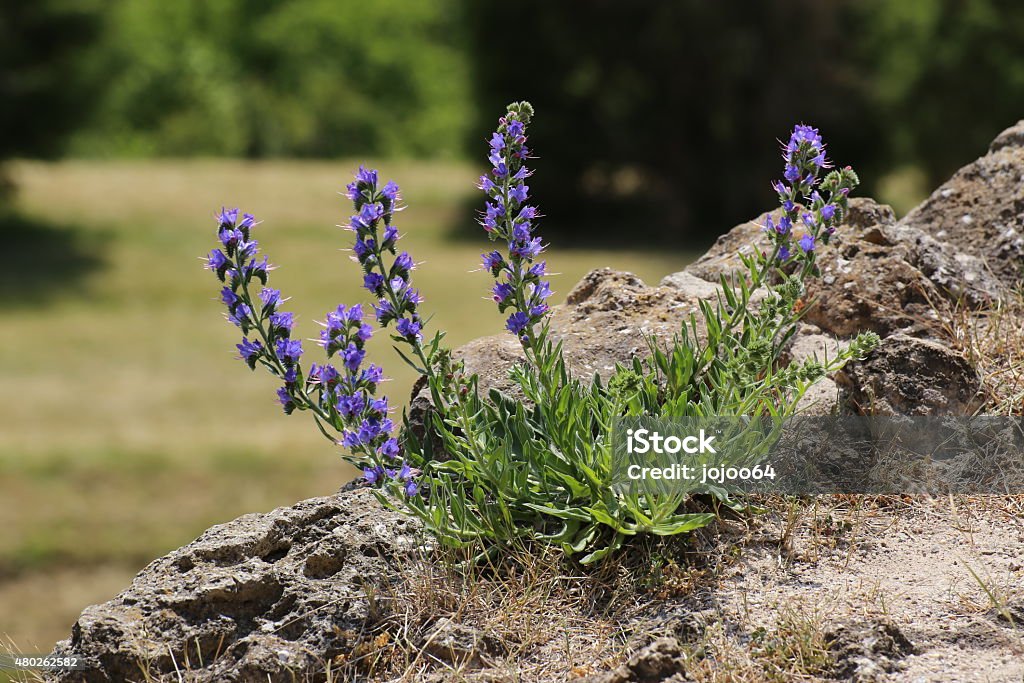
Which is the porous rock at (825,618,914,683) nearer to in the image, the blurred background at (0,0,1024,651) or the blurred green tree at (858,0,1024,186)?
the blurred background at (0,0,1024,651)

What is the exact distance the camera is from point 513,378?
310 centimetres

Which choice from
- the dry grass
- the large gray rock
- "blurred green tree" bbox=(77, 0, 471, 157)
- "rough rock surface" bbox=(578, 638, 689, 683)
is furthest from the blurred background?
"rough rock surface" bbox=(578, 638, 689, 683)

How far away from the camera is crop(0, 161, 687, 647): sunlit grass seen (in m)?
9.17

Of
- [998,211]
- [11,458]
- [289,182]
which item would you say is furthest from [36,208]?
[998,211]

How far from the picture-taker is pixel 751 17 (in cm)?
2092

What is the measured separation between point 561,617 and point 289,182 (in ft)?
70.9

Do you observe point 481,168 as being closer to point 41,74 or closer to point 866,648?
point 41,74

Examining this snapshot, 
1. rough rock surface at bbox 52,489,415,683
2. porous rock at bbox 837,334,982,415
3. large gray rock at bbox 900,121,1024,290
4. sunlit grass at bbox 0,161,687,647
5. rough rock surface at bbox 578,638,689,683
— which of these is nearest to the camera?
rough rock surface at bbox 578,638,689,683

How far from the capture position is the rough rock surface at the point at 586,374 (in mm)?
2908

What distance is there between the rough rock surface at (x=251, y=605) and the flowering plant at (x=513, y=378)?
0.18m

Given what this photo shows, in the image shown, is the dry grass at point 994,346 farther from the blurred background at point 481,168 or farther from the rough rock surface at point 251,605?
the blurred background at point 481,168

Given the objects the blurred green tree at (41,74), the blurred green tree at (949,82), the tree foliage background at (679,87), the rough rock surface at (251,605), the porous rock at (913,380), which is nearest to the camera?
the rough rock surface at (251,605)

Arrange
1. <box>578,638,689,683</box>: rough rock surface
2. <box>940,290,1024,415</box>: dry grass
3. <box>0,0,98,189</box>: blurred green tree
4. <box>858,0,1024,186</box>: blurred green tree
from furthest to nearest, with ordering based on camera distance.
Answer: <box>858,0,1024,186</box>: blurred green tree → <box>0,0,98,189</box>: blurred green tree → <box>940,290,1024,415</box>: dry grass → <box>578,638,689,683</box>: rough rock surface

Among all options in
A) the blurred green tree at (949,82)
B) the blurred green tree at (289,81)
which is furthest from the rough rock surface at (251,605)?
the blurred green tree at (289,81)
